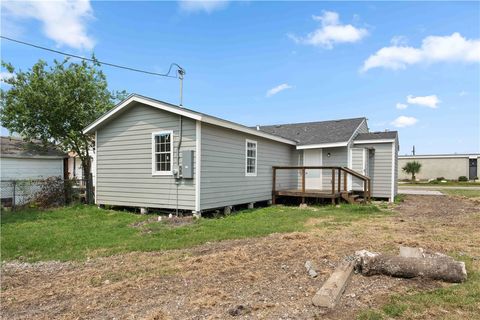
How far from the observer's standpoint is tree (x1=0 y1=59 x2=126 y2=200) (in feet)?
43.0

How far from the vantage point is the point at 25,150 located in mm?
15906

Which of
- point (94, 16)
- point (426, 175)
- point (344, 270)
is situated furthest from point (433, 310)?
point (426, 175)

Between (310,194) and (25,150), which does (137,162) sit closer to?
(310,194)

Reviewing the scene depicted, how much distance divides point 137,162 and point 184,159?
1994mm

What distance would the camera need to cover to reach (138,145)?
10344mm

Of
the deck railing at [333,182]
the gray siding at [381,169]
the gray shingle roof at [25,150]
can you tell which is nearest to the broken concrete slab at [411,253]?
the deck railing at [333,182]

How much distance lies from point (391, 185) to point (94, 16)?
13555mm

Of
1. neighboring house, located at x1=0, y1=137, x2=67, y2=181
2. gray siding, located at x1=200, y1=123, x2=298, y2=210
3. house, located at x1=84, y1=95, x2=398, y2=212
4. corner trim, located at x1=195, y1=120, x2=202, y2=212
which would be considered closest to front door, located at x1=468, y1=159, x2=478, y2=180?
house, located at x1=84, y1=95, x2=398, y2=212

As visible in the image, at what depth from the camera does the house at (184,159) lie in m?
9.30

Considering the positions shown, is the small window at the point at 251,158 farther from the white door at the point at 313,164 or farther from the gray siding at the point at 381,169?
the gray siding at the point at 381,169

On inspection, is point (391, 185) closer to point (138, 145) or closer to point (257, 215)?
point (257, 215)

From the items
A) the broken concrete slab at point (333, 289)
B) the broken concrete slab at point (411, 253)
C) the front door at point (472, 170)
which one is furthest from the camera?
the front door at point (472, 170)

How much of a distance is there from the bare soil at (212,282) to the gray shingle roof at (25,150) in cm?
1211

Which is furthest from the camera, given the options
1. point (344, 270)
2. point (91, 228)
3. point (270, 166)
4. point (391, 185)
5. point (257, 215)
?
point (391, 185)
